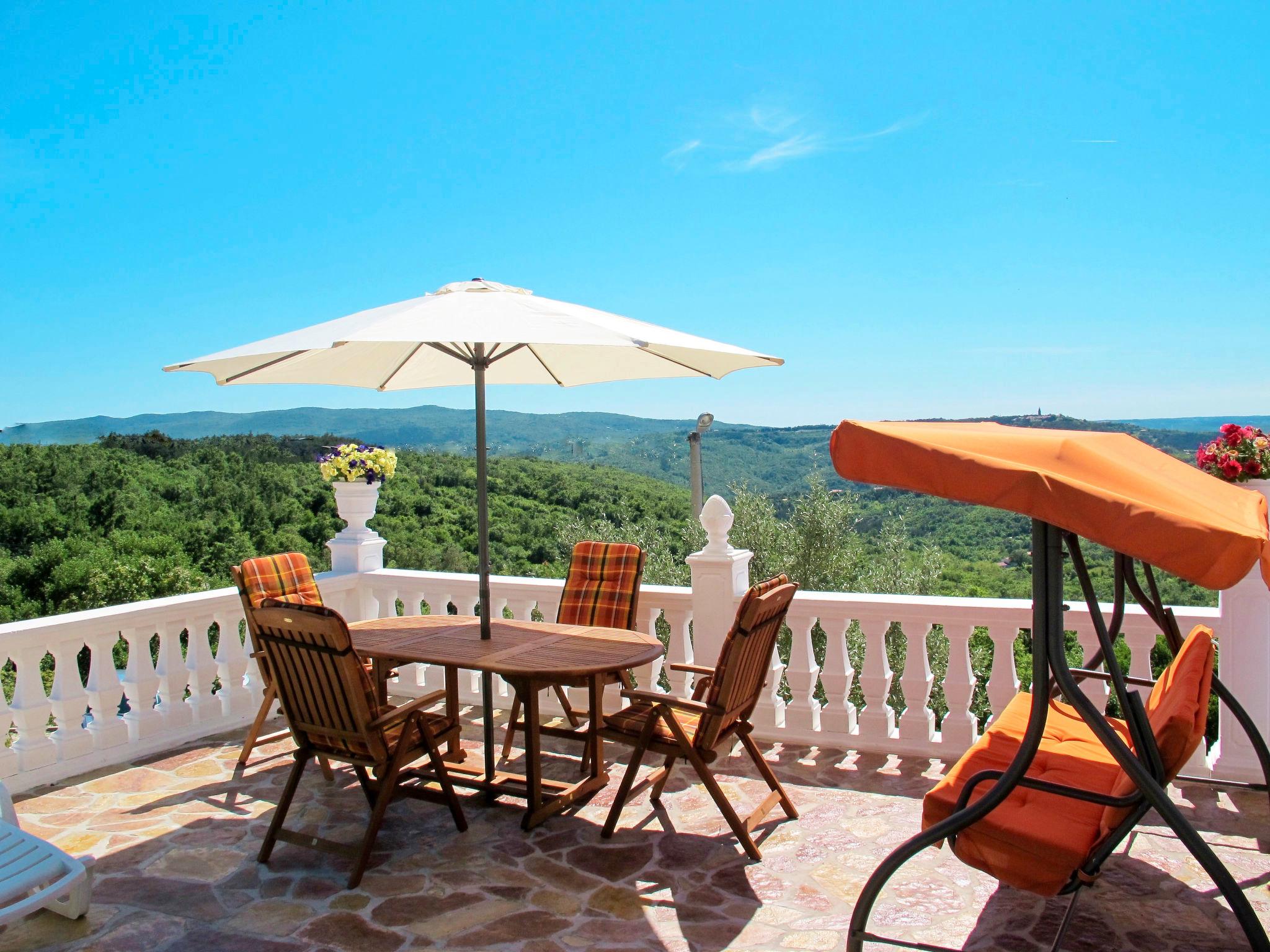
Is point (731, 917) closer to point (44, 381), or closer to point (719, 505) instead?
point (719, 505)

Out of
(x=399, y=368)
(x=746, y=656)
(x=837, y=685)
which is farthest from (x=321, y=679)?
(x=837, y=685)

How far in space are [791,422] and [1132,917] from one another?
11340mm

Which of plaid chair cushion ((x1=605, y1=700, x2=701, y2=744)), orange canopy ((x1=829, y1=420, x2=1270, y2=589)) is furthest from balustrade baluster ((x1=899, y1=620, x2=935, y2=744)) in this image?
orange canopy ((x1=829, y1=420, x2=1270, y2=589))

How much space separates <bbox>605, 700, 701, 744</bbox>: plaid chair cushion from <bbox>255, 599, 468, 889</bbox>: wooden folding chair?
71cm

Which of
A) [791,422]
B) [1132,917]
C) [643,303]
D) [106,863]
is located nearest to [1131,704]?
[1132,917]

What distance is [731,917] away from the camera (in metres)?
3.00

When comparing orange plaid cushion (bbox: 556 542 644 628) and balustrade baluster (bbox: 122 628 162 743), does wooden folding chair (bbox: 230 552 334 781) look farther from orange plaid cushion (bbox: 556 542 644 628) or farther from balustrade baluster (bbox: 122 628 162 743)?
orange plaid cushion (bbox: 556 542 644 628)

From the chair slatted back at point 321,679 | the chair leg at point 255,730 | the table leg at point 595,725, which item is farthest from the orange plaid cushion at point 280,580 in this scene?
the table leg at point 595,725

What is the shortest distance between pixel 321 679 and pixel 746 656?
1.57m

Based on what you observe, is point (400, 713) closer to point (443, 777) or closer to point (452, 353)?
point (443, 777)

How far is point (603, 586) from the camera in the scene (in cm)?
479

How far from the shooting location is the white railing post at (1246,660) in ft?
12.9

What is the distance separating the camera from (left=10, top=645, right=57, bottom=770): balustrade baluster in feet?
14.0

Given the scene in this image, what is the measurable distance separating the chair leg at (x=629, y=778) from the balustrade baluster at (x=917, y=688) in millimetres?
1562
